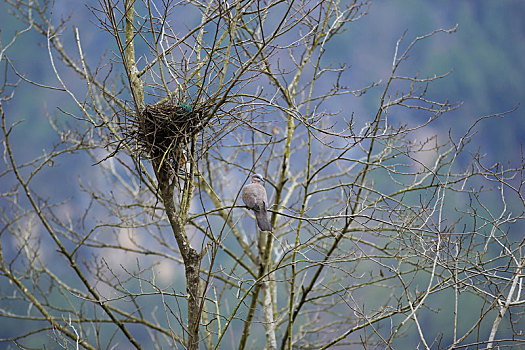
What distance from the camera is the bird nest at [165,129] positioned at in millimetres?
3547

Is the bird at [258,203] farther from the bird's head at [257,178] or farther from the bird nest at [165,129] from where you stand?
the bird nest at [165,129]

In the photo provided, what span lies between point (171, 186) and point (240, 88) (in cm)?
82

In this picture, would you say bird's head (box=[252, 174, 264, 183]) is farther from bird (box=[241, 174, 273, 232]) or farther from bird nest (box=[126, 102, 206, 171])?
bird nest (box=[126, 102, 206, 171])

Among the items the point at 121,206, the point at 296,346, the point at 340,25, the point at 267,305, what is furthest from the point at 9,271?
the point at 340,25

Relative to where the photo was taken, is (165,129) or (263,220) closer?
(165,129)

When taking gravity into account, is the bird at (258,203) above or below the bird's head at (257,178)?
below

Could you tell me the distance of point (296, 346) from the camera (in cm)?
680

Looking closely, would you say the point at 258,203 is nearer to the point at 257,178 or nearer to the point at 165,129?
the point at 257,178

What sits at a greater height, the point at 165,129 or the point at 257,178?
the point at 257,178

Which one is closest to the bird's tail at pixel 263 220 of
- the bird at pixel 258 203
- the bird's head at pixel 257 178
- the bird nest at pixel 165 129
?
the bird at pixel 258 203

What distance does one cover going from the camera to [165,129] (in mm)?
3629

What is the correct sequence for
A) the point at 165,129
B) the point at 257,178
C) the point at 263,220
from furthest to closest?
the point at 257,178, the point at 263,220, the point at 165,129

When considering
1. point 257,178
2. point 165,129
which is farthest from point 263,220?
point 165,129

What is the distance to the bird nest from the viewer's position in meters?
3.55
